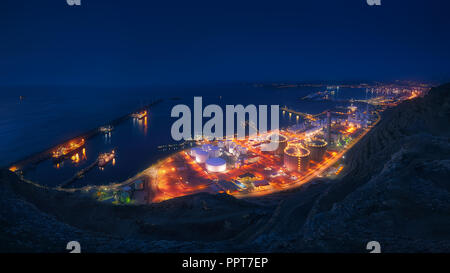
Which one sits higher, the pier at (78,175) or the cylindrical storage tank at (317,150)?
the cylindrical storage tank at (317,150)

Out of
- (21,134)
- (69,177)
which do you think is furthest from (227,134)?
(21,134)

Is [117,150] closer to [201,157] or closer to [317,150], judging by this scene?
[201,157]

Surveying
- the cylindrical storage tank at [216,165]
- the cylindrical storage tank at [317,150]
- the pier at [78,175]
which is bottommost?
the pier at [78,175]

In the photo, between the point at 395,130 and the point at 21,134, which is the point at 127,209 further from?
the point at 21,134

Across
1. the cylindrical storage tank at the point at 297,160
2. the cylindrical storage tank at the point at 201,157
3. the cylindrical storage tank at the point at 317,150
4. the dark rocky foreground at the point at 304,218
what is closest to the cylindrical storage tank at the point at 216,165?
the cylindrical storage tank at the point at 201,157

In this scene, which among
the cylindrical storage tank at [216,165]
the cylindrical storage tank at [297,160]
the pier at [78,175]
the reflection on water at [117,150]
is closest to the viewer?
the pier at [78,175]

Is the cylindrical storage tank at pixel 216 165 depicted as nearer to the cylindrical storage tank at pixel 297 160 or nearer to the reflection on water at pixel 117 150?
the cylindrical storage tank at pixel 297 160

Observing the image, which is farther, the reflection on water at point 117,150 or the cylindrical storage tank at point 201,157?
the cylindrical storage tank at point 201,157
